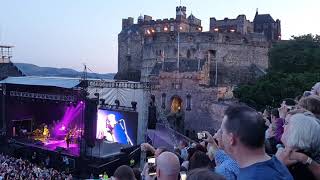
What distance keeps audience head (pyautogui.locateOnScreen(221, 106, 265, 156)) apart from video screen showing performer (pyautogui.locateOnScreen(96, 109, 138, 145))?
2048cm

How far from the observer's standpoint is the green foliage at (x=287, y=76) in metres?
27.3

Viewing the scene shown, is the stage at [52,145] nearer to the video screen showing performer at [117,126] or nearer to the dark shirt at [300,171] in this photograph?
the video screen showing performer at [117,126]

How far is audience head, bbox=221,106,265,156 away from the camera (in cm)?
278

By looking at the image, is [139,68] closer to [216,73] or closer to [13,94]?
[216,73]

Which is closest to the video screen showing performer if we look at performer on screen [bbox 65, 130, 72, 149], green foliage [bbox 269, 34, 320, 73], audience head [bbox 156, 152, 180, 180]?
performer on screen [bbox 65, 130, 72, 149]

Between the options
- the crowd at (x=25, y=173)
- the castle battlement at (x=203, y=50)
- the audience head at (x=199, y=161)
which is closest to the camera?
the audience head at (x=199, y=161)

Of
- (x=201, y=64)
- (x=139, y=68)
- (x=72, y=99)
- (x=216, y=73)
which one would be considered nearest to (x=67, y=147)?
(x=72, y=99)

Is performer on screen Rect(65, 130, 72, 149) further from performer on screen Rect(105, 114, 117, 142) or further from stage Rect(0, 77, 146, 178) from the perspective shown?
performer on screen Rect(105, 114, 117, 142)

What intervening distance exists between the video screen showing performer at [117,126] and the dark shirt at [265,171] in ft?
67.5

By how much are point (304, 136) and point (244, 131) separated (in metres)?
0.73

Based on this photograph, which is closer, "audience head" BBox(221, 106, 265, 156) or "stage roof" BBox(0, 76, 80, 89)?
"audience head" BBox(221, 106, 265, 156)

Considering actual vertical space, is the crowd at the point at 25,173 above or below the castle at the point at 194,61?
below

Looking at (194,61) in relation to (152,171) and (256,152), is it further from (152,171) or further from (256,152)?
(256,152)

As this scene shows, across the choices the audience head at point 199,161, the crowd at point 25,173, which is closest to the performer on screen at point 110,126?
the crowd at point 25,173
